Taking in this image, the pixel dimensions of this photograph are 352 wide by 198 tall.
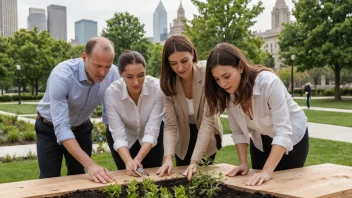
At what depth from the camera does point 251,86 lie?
2.64 metres

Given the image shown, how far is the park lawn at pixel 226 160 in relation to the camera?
229 inches

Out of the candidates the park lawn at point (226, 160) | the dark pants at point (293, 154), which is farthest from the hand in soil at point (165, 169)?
the park lawn at point (226, 160)

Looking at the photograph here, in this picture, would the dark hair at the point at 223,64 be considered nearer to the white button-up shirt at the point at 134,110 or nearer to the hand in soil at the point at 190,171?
the hand in soil at the point at 190,171

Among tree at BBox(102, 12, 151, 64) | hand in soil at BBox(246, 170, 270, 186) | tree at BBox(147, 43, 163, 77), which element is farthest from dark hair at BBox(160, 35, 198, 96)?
tree at BBox(147, 43, 163, 77)

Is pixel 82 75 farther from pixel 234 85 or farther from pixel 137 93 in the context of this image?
pixel 234 85

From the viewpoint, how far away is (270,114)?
8.94 feet

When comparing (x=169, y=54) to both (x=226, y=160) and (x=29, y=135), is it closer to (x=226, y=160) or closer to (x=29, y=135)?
(x=226, y=160)

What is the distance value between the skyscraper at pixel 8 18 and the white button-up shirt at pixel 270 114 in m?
180

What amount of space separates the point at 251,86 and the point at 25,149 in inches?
267

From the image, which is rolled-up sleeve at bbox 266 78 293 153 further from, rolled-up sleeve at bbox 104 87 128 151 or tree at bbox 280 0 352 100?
tree at bbox 280 0 352 100

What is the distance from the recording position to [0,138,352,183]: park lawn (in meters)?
5.80

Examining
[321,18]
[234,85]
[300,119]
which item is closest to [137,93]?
[234,85]

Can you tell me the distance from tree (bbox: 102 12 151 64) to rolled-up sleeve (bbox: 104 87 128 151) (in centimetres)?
2953

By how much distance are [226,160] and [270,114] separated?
391 cm
